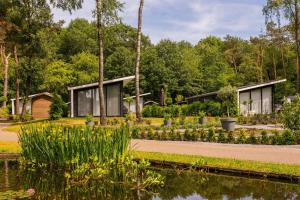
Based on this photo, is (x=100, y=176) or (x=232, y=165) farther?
(x=232, y=165)

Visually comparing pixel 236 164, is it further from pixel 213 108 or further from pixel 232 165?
pixel 213 108

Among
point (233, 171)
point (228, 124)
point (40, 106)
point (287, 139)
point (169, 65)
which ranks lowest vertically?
point (233, 171)

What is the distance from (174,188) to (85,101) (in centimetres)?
3111

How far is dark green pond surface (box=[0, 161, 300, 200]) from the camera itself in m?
8.34

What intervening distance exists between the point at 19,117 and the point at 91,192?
105 feet

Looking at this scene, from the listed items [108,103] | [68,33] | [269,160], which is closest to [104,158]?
[269,160]

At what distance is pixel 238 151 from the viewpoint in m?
14.1

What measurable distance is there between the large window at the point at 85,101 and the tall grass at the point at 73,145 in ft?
94.1

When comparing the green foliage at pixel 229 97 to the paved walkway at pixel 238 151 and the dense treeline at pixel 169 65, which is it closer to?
the dense treeline at pixel 169 65

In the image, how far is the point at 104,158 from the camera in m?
9.98

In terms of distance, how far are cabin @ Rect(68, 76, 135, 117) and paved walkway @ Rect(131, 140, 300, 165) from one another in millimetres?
22236

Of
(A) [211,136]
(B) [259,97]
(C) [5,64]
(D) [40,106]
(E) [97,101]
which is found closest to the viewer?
(A) [211,136]

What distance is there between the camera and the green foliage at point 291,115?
1612 centimetres

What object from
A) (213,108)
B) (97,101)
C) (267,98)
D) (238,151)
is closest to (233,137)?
(238,151)
